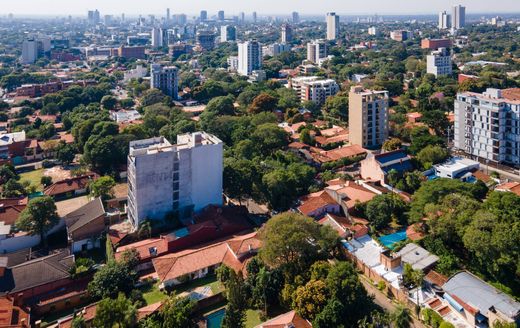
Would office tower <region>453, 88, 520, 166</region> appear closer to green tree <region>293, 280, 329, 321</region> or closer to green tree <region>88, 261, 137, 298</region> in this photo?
green tree <region>293, 280, 329, 321</region>

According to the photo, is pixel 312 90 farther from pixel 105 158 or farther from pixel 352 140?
pixel 105 158

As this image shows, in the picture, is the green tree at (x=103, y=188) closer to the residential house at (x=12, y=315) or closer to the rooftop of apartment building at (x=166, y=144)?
the rooftop of apartment building at (x=166, y=144)

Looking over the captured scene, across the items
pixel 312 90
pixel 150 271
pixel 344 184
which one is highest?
pixel 312 90

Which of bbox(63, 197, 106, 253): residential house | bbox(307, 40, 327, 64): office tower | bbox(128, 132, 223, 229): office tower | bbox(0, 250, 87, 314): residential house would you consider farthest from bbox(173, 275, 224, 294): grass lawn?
bbox(307, 40, 327, 64): office tower

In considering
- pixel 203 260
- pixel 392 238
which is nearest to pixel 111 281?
pixel 203 260

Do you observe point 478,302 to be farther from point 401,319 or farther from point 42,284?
point 42,284

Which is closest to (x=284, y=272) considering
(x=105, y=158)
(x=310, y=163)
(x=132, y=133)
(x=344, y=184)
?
(x=344, y=184)
